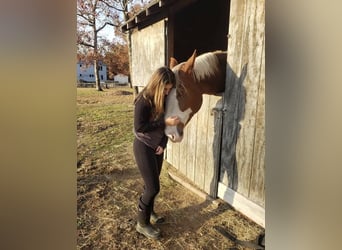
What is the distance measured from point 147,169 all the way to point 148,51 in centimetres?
70

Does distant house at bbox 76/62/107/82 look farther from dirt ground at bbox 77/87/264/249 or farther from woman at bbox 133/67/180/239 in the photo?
woman at bbox 133/67/180/239

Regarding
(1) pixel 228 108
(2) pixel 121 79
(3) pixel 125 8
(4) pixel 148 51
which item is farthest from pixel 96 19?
(1) pixel 228 108

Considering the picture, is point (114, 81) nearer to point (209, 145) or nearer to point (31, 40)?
point (31, 40)

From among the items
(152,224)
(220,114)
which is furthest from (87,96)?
(220,114)

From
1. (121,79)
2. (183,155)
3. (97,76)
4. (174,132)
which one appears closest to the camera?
(97,76)

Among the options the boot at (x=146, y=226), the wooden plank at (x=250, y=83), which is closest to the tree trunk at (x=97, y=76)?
the boot at (x=146, y=226)

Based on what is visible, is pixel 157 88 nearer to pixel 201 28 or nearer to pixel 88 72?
pixel 88 72

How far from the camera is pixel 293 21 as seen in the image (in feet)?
1.91

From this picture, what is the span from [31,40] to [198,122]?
131 centimetres

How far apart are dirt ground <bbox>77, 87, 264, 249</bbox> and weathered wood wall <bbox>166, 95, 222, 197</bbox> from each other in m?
0.35

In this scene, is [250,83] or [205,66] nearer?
[250,83]

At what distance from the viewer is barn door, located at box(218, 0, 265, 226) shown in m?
1.20

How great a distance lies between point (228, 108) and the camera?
1.45 m

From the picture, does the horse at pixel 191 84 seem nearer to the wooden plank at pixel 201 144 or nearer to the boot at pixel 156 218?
the wooden plank at pixel 201 144
